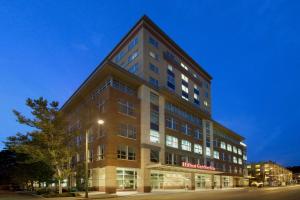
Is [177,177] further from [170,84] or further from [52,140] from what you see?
[52,140]

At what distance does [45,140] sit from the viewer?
133 ft

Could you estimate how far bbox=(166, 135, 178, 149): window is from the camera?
63188 millimetres

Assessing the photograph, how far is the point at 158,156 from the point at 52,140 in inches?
928

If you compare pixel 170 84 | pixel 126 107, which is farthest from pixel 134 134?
pixel 170 84

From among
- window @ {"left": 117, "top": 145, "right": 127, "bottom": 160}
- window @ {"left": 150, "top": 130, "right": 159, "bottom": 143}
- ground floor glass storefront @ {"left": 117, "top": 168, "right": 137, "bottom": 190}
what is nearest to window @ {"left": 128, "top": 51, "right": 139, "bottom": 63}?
window @ {"left": 150, "top": 130, "right": 159, "bottom": 143}

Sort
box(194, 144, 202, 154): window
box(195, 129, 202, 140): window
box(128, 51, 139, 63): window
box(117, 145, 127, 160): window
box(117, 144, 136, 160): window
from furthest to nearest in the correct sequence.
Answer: box(195, 129, 202, 140): window, box(194, 144, 202, 154): window, box(128, 51, 139, 63): window, box(117, 144, 136, 160): window, box(117, 145, 127, 160): window

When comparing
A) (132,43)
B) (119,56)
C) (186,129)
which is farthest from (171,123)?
(119,56)

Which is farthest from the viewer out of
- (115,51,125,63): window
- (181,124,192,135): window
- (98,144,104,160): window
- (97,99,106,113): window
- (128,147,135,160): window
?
(115,51,125,63): window

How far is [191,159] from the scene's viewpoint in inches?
2805

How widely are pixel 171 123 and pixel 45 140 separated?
30.9 m

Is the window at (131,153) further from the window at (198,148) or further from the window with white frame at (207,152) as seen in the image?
the window with white frame at (207,152)

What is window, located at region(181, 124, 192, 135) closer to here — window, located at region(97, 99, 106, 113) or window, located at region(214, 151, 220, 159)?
window, located at region(214, 151, 220, 159)

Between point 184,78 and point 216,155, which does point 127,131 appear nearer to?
point 184,78

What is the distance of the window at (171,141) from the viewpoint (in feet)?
207
